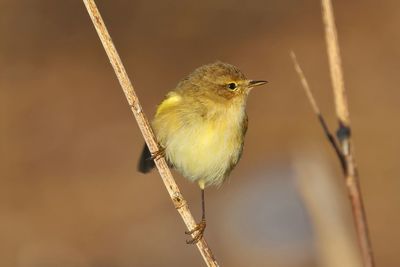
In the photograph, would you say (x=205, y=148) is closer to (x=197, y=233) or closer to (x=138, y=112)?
(x=197, y=233)

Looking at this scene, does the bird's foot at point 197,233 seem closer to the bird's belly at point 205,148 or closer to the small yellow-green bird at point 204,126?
the small yellow-green bird at point 204,126

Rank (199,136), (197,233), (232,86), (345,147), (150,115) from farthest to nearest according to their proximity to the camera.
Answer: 1. (150,115)
2. (232,86)
3. (199,136)
4. (197,233)
5. (345,147)

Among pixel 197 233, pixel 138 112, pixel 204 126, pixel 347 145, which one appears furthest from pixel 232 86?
pixel 347 145

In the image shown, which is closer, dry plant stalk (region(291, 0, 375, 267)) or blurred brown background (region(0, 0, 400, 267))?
dry plant stalk (region(291, 0, 375, 267))

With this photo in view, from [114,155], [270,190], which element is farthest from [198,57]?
[270,190]

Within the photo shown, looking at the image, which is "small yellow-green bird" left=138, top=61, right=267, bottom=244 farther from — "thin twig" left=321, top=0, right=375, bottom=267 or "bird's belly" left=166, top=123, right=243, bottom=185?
"thin twig" left=321, top=0, right=375, bottom=267

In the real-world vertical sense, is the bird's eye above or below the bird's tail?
above

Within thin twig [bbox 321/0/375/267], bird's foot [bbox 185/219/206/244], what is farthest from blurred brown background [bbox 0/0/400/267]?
thin twig [bbox 321/0/375/267]
